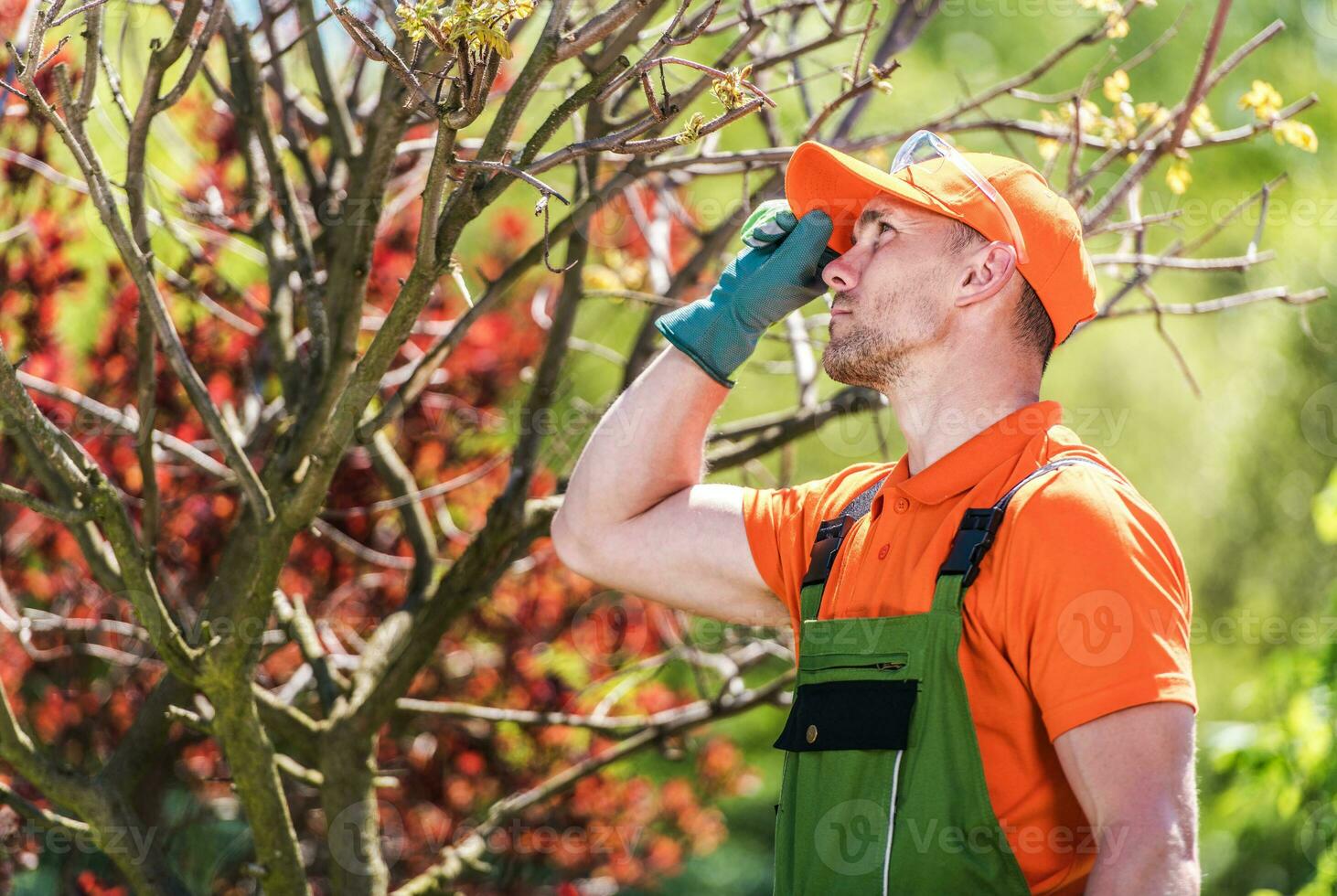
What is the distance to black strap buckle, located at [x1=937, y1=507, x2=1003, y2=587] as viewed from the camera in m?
1.67

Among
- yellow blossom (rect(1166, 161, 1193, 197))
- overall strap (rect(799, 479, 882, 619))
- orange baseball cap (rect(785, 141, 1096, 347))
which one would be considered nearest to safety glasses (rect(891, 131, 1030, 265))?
orange baseball cap (rect(785, 141, 1096, 347))

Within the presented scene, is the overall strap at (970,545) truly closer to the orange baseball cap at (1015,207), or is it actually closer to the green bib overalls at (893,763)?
the green bib overalls at (893,763)

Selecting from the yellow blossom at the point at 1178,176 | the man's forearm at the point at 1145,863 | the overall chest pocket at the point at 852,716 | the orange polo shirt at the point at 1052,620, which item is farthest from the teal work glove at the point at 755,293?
the man's forearm at the point at 1145,863

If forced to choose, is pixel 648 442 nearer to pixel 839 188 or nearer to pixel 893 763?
pixel 839 188

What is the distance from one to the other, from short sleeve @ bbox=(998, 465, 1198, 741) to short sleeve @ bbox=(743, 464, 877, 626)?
0.47 metres

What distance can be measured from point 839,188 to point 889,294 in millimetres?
226

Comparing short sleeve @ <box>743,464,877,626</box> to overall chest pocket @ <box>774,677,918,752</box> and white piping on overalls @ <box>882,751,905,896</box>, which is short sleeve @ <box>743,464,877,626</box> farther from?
white piping on overalls @ <box>882,751,905,896</box>

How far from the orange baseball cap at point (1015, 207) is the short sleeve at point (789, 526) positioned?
425 millimetres

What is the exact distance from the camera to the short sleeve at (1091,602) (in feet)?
4.93

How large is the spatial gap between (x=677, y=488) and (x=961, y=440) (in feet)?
1.81

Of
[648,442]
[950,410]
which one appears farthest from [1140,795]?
[648,442]

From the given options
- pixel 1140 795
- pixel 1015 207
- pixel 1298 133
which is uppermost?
pixel 1298 133

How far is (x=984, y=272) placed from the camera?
1.97 metres

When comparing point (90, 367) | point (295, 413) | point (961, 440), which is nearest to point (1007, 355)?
point (961, 440)
